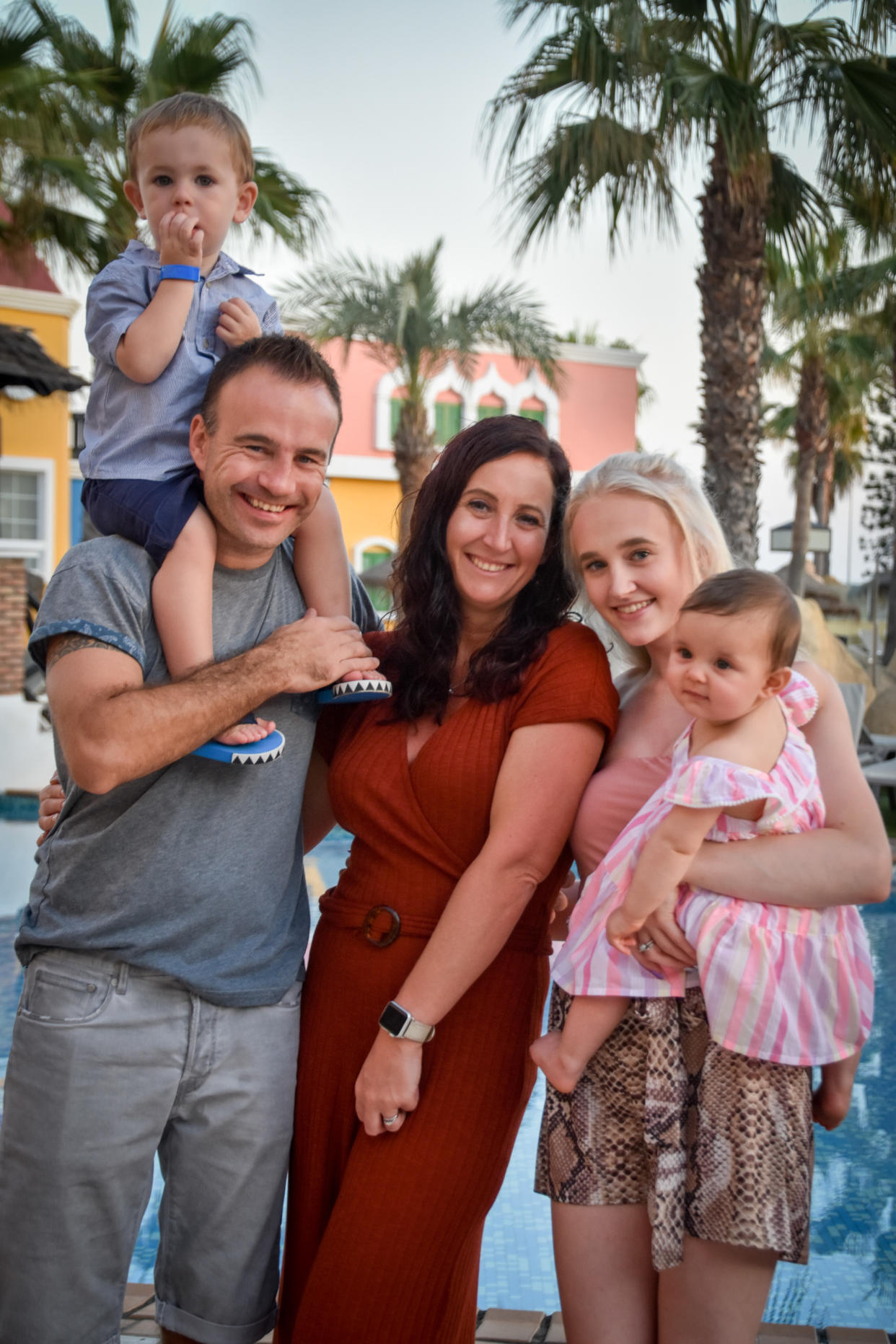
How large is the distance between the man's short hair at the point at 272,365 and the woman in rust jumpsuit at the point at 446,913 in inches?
13.4

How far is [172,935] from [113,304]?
1.34m

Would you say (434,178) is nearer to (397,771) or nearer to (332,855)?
(332,855)

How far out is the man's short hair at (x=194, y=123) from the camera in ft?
8.05

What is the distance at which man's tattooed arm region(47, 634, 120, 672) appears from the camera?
6.82ft

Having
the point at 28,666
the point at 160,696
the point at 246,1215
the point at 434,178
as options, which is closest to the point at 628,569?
the point at 160,696

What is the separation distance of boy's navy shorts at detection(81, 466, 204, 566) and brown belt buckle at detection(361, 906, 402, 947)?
0.82 metres

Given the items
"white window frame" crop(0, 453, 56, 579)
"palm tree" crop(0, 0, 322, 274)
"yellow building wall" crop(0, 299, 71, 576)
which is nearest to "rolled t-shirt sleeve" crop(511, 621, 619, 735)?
"palm tree" crop(0, 0, 322, 274)

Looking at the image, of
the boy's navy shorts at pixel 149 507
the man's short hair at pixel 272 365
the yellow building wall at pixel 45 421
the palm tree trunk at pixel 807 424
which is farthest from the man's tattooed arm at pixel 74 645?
the palm tree trunk at pixel 807 424

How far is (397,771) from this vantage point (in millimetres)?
2293

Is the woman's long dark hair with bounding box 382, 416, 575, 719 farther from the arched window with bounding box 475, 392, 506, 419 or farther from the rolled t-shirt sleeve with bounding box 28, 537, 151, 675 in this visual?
the arched window with bounding box 475, 392, 506, 419

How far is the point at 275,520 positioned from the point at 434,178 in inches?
919

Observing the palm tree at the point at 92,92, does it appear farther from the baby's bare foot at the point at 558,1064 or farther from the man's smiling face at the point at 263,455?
the baby's bare foot at the point at 558,1064

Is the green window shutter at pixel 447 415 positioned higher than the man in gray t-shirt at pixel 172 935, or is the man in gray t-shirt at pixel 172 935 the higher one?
the green window shutter at pixel 447 415

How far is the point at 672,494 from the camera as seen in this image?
2.24 metres
